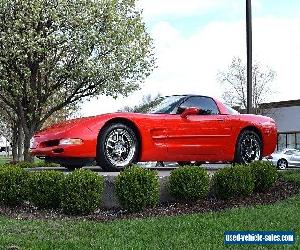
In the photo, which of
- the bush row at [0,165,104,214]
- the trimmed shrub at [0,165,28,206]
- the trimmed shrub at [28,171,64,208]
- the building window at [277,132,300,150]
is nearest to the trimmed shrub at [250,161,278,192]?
the bush row at [0,165,104,214]

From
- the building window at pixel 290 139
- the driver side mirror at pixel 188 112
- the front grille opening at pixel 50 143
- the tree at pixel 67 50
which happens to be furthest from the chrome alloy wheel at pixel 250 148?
the building window at pixel 290 139

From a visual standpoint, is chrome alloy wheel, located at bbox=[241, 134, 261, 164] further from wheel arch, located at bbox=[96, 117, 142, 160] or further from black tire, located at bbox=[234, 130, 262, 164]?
wheel arch, located at bbox=[96, 117, 142, 160]

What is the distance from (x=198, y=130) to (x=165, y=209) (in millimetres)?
1803

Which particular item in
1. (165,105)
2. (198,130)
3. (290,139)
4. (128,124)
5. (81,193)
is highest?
(165,105)

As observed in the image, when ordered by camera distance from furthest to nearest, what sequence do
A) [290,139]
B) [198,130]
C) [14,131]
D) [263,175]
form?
[290,139]
[14,131]
[263,175]
[198,130]

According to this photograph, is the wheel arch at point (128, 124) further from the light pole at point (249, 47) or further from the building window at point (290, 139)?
the building window at point (290, 139)

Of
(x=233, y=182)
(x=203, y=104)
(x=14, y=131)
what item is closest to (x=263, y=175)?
(x=233, y=182)

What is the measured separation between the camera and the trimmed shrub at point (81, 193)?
880 cm

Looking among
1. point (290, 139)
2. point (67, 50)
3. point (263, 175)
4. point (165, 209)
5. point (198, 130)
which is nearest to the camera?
point (165, 209)

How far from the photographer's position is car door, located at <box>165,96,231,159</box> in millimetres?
9891

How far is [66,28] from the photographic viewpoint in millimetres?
23688

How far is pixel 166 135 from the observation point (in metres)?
9.78

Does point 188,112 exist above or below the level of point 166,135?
above

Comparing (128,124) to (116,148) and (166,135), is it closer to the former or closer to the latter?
(116,148)
